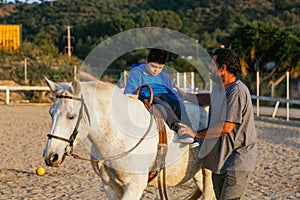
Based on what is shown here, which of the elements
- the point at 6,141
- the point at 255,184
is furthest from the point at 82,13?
the point at 255,184

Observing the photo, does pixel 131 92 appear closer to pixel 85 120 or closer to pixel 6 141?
pixel 85 120

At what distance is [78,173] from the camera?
8430 mm

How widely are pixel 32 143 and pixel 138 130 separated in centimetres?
816

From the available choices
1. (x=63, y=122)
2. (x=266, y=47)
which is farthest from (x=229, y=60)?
(x=266, y=47)

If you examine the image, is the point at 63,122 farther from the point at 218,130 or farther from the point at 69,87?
the point at 218,130

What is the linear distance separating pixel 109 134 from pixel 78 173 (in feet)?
14.7

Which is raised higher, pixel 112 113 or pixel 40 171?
pixel 112 113

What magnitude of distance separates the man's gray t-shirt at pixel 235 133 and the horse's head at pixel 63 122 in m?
1.13

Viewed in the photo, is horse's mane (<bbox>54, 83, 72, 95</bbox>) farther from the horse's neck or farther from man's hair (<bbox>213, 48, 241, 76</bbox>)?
man's hair (<bbox>213, 48, 241, 76</bbox>)

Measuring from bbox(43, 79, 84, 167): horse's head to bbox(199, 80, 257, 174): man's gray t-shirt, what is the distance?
1130 mm

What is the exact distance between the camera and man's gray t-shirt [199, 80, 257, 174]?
4.02m

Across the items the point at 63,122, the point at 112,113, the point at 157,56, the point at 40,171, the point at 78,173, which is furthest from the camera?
the point at 78,173

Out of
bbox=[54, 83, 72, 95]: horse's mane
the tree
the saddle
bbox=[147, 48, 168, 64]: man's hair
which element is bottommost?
the saddle

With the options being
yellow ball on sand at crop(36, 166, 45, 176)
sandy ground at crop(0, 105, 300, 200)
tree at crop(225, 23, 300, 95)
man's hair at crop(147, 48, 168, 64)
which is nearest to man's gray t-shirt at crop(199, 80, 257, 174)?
man's hair at crop(147, 48, 168, 64)
